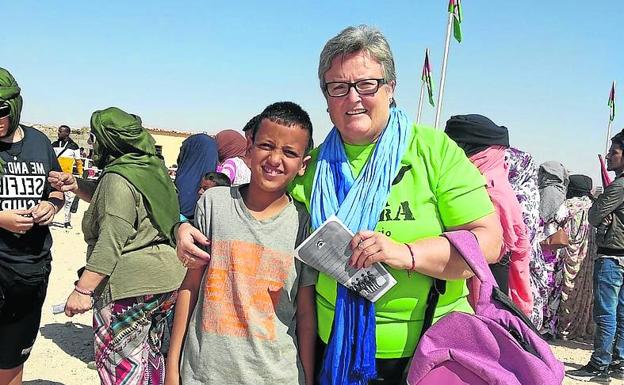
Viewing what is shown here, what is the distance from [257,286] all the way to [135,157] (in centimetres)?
165

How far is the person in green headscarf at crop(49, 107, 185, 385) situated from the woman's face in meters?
1.61

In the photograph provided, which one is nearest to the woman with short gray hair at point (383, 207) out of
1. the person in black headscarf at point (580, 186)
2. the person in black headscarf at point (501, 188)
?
the person in black headscarf at point (501, 188)

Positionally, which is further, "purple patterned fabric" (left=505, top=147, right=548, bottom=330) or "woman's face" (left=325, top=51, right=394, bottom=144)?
"purple patterned fabric" (left=505, top=147, right=548, bottom=330)

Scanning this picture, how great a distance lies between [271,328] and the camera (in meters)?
1.86

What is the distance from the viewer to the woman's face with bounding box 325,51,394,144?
71.1 inches

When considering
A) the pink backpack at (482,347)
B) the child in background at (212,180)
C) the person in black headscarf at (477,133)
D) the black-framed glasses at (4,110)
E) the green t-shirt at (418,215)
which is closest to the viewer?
the pink backpack at (482,347)

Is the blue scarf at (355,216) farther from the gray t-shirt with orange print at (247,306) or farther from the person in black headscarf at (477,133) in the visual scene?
the person in black headscarf at (477,133)

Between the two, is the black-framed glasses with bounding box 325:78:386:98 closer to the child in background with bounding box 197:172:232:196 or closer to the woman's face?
the woman's face

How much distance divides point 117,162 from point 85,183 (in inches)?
24.9

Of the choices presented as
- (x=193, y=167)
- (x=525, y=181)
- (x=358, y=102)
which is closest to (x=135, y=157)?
(x=193, y=167)

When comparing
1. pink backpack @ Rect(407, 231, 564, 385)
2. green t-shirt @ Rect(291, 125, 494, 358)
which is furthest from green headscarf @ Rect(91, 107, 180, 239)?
pink backpack @ Rect(407, 231, 564, 385)

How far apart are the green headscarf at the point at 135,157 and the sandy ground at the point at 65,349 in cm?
221

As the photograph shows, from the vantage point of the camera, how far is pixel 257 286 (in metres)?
1.87

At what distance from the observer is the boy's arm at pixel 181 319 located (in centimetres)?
194
